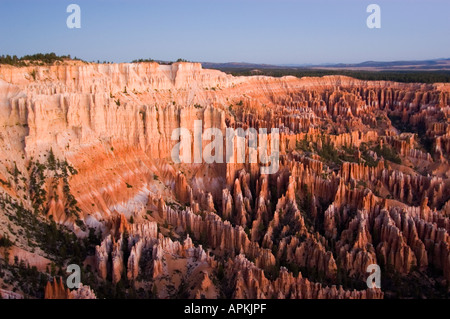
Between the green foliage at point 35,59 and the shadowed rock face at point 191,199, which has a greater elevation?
the green foliage at point 35,59

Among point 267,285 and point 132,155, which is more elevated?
point 132,155

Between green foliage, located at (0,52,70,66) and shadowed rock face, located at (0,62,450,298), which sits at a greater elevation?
green foliage, located at (0,52,70,66)

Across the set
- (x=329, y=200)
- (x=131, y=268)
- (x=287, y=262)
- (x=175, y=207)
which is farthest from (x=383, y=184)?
(x=131, y=268)

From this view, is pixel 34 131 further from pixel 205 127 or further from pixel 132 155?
pixel 205 127

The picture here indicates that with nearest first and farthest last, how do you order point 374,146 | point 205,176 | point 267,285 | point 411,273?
point 267,285
point 411,273
point 205,176
point 374,146

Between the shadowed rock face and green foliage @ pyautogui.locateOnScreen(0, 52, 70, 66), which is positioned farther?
green foliage @ pyautogui.locateOnScreen(0, 52, 70, 66)

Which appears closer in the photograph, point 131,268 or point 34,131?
point 131,268

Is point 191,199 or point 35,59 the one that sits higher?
point 35,59

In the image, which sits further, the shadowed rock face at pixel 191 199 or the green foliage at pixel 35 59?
the green foliage at pixel 35 59
